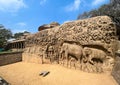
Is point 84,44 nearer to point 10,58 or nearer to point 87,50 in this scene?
point 87,50

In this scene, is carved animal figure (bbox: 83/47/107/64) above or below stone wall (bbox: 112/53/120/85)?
above

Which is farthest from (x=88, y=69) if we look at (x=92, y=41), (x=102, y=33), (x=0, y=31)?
(x=0, y=31)

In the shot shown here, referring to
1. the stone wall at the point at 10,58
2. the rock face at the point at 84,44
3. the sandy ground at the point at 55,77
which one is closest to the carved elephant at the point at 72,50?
the rock face at the point at 84,44

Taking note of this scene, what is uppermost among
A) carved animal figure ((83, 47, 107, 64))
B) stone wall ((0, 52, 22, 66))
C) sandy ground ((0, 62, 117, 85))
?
carved animal figure ((83, 47, 107, 64))

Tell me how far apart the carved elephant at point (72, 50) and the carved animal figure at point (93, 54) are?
30cm

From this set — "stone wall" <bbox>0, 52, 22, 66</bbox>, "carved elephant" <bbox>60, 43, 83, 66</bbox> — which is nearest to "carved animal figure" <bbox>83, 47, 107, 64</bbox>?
"carved elephant" <bbox>60, 43, 83, 66</bbox>

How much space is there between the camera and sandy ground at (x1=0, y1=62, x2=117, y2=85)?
6.73 metres

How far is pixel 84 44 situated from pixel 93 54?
0.75 meters

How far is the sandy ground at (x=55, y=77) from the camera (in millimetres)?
6734

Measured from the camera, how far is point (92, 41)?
753 cm

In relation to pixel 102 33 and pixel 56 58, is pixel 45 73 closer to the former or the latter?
pixel 56 58

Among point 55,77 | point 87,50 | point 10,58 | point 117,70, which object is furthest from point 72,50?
point 10,58

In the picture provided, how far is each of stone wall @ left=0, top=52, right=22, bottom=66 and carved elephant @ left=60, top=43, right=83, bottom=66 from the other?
562cm

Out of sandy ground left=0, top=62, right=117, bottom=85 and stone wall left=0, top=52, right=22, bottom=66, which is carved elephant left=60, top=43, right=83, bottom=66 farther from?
stone wall left=0, top=52, right=22, bottom=66
